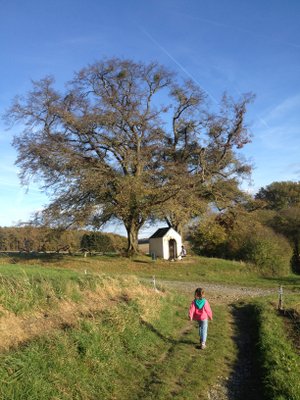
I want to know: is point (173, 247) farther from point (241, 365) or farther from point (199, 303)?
point (241, 365)

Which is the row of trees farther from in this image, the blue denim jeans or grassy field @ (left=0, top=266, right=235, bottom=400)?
the blue denim jeans

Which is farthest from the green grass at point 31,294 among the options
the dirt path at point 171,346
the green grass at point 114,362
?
the green grass at point 114,362

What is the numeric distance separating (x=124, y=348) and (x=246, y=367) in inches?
104

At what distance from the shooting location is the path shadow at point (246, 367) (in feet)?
25.1

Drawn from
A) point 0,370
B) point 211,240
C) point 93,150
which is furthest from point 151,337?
point 211,240

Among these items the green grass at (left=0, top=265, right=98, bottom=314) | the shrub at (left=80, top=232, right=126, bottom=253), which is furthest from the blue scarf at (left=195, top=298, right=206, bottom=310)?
the shrub at (left=80, top=232, right=126, bottom=253)

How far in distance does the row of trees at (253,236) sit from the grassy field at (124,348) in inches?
781

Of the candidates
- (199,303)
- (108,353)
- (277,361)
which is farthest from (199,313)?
(108,353)

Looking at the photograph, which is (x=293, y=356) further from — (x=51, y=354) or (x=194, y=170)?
(x=194, y=170)

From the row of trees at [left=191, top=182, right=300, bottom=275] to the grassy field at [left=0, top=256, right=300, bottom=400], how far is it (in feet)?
65.1

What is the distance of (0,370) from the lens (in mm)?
6184

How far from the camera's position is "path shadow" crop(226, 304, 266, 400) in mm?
7664

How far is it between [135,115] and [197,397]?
28572mm

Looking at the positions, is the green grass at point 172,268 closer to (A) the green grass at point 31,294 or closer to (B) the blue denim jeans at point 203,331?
(A) the green grass at point 31,294
